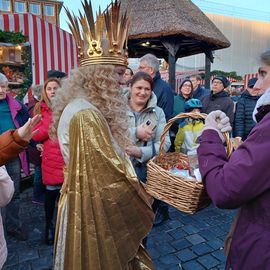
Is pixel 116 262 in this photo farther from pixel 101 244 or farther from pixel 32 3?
pixel 32 3

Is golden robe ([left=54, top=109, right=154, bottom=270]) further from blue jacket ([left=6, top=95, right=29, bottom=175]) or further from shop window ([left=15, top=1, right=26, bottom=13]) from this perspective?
shop window ([left=15, top=1, right=26, bottom=13])

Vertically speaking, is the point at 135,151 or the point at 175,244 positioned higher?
the point at 135,151

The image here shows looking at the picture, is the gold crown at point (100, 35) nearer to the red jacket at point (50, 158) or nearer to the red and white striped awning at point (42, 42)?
the red jacket at point (50, 158)

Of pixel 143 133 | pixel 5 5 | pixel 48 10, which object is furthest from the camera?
pixel 48 10

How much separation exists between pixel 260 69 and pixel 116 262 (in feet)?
3.95

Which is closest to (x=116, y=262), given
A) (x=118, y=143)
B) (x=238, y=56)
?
(x=118, y=143)

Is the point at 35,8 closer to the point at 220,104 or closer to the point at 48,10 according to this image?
the point at 48,10

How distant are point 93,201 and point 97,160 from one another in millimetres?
211

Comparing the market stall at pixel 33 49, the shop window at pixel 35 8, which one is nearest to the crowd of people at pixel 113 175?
the market stall at pixel 33 49

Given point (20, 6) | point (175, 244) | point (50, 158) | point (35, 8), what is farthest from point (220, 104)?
point (20, 6)

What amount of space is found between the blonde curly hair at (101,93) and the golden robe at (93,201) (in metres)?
0.12

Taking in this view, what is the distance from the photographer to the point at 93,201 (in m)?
1.39

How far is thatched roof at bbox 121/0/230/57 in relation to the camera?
19.9ft

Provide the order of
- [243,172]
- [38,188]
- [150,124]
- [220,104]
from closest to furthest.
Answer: [243,172] → [150,124] → [38,188] → [220,104]
